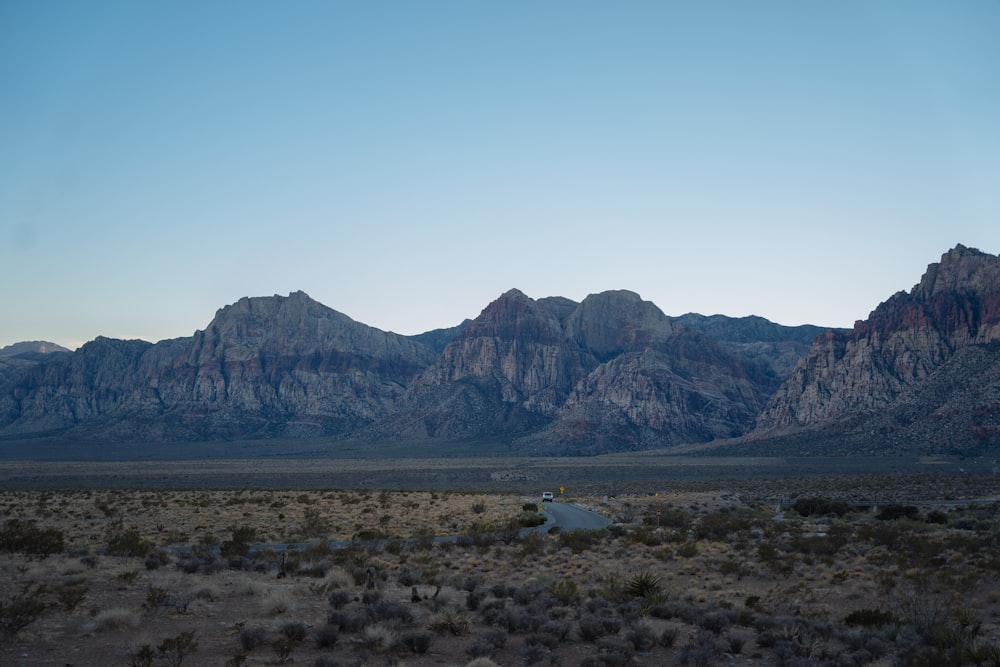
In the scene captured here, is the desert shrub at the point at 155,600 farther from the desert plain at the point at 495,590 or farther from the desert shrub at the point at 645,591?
the desert shrub at the point at 645,591

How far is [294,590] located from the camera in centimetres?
1872

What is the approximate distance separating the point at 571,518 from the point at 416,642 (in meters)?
29.7

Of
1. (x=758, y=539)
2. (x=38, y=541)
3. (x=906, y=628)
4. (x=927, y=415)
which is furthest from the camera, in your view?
(x=927, y=415)

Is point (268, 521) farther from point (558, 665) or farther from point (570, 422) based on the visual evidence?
point (570, 422)

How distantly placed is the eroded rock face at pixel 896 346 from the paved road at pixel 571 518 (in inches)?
4088

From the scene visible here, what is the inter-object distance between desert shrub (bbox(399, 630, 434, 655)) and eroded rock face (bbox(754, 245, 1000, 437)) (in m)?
138

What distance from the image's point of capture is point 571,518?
141 feet

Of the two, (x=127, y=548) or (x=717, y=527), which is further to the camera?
(x=717, y=527)

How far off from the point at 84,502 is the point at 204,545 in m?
24.7

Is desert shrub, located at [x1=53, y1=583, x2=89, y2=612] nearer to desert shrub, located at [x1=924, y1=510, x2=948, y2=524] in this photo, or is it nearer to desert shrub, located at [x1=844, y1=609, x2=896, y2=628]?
desert shrub, located at [x1=844, y1=609, x2=896, y2=628]

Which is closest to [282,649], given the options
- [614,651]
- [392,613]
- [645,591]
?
[392,613]

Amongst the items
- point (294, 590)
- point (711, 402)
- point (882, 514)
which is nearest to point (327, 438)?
point (711, 402)

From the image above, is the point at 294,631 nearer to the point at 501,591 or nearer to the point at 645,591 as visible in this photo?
the point at 501,591

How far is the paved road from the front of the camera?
37969mm
